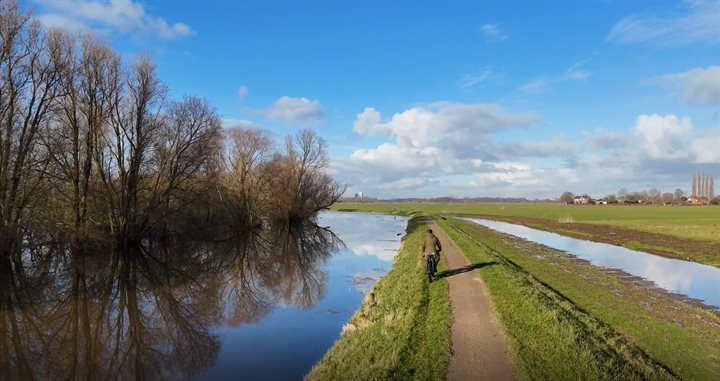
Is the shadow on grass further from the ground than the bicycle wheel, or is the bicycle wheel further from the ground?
the bicycle wheel

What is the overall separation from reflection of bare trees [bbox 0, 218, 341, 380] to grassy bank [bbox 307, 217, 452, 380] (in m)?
3.68

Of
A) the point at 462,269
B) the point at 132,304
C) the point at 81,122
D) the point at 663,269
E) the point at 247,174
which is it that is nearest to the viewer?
the point at 132,304

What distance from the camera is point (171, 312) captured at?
16188 mm

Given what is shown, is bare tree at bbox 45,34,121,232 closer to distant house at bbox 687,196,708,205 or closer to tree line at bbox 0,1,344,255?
tree line at bbox 0,1,344,255

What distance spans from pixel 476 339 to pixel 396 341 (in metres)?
1.77

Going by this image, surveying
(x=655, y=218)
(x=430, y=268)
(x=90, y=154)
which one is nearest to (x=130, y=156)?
(x=90, y=154)

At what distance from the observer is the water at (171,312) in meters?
10.9

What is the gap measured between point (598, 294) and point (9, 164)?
102 ft

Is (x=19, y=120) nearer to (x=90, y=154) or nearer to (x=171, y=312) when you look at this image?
(x=90, y=154)

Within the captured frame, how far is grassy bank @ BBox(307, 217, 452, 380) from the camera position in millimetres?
8336

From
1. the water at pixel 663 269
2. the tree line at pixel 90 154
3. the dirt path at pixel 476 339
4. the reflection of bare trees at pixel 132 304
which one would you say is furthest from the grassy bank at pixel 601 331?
the tree line at pixel 90 154

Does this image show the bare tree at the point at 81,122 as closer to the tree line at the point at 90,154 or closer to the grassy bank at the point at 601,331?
the tree line at the point at 90,154

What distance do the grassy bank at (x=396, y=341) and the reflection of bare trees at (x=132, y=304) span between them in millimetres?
3680

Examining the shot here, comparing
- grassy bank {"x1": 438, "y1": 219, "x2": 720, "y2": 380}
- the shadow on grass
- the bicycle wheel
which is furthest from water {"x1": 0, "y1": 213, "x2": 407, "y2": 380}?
grassy bank {"x1": 438, "y1": 219, "x2": 720, "y2": 380}
